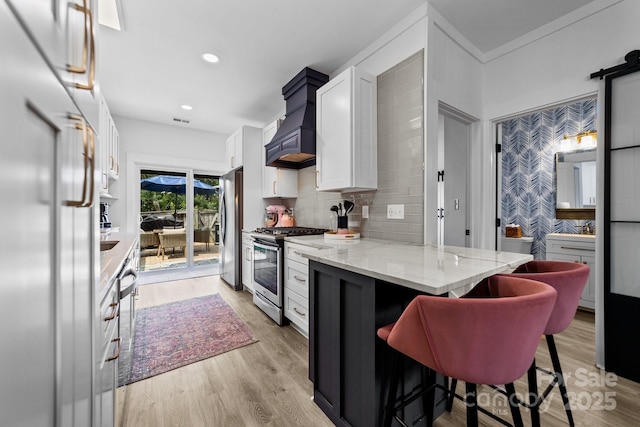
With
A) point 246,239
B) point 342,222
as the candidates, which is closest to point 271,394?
point 342,222

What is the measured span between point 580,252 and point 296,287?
129 inches

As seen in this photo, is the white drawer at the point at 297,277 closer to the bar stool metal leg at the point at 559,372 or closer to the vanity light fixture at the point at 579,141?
the bar stool metal leg at the point at 559,372

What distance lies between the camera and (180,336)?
2.53 m

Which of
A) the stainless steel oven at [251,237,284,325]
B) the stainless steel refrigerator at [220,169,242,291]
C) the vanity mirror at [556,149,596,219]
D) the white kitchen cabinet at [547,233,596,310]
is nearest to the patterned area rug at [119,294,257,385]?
the stainless steel oven at [251,237,284,325]

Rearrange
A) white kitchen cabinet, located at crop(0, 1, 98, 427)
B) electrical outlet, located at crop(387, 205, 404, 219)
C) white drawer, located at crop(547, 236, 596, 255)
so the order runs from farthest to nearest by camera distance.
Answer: white drawer, located at crop(547, 236, 596, 255), electrical outlet, located at crop(387, 205, 404, 219), white kitchen cabinet, located at crop(0, 1, 98, 427)

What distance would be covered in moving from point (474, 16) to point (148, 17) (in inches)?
105

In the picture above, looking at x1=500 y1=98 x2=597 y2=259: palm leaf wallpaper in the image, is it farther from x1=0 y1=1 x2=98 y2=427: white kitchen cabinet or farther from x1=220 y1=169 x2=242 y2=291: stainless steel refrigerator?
x1=0 y1=1 x2=98 y2=427: white kitchen cabinet

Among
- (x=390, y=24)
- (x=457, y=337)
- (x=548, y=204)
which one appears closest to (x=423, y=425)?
(x=457, y=337)

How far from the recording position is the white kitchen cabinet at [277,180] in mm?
3779

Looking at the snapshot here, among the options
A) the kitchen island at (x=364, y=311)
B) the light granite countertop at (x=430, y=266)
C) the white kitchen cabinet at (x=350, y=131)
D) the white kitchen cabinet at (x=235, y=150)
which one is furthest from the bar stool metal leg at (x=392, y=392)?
the white kitchen cabinet at (x=235, y=150)

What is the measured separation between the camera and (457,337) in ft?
2.82

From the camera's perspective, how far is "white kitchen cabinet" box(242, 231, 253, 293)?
11.8ft

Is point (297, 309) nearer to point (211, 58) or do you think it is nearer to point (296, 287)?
point (296, 287)

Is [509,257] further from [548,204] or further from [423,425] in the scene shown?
[548,204]
